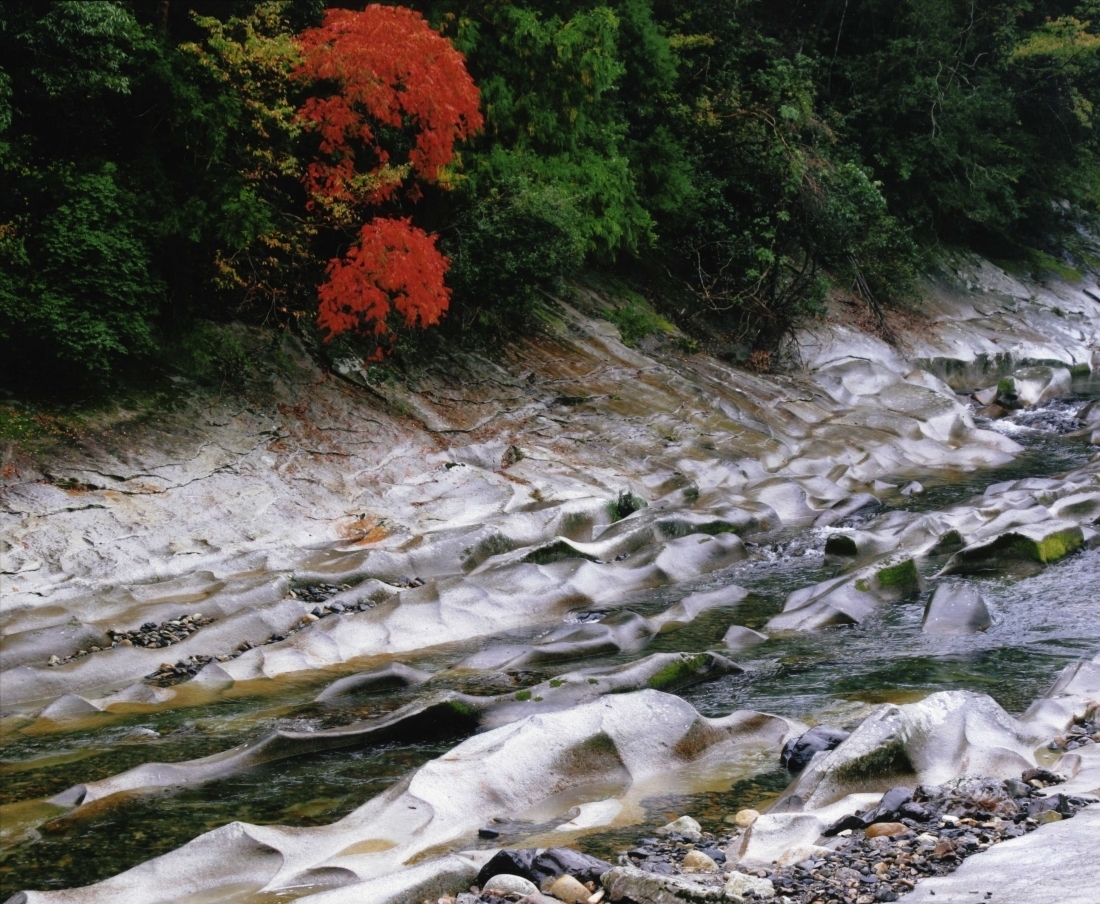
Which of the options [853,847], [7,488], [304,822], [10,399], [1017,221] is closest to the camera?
[853,847]

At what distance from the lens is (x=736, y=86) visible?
23.2 meters

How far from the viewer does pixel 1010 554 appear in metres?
11.8

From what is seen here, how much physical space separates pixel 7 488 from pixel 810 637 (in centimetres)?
827

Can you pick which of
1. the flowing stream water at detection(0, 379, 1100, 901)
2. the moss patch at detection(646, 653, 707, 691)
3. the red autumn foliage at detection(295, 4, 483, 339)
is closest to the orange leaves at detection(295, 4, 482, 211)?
the red autumn foliage at detection(295, 4, 483, 339)

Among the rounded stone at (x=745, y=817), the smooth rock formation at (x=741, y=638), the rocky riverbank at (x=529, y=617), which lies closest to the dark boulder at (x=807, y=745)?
the rocky riverbank at (x=529, y=617)

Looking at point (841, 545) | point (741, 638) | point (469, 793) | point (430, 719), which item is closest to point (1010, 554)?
point (841, 545)

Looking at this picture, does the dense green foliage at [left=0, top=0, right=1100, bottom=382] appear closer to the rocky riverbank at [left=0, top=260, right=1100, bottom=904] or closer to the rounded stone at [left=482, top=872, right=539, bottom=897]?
the rocky riverbank at [left=0, top=260, right=1100, bottom=904]

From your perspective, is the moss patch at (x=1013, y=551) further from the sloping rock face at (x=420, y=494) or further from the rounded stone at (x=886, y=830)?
the rounded stone at (x=886, y=830)

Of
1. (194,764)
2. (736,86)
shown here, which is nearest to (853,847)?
(194,764)

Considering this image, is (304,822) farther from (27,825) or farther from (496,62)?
(496,62)

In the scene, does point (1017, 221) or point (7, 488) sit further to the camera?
point (1017, 221)

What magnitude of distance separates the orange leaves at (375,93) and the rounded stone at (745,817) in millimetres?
11051

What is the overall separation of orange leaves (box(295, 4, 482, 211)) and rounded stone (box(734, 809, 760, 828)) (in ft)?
36.3

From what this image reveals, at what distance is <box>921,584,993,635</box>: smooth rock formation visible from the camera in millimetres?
9742
